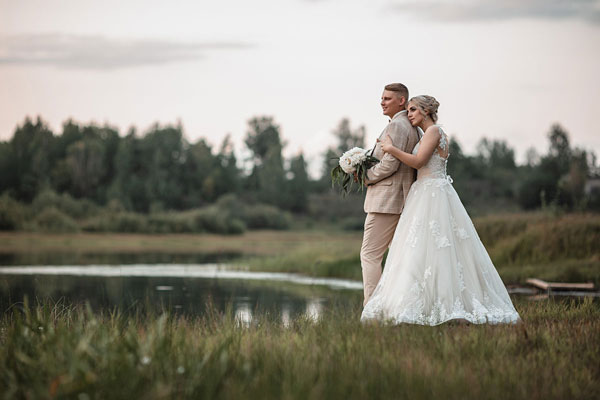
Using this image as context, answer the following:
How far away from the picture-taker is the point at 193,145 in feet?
219

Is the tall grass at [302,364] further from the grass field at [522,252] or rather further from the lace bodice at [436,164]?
the grass field at [522,252]

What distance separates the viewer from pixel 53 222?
4472 centimetres

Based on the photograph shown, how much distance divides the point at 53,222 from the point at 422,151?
130 ft

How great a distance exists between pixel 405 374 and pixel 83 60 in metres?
34.2

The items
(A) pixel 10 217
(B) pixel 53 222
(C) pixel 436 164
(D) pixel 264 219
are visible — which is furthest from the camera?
(D) pixel 264 219

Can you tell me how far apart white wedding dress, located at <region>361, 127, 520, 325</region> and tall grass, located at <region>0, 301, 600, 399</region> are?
0.75 metres

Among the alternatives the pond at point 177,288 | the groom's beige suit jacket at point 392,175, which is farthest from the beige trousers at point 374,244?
the pond at point 177,288

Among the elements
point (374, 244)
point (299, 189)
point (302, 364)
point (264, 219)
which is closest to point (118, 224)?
point (264, 219)

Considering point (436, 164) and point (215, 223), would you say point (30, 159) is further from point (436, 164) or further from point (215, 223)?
point (436, 164)

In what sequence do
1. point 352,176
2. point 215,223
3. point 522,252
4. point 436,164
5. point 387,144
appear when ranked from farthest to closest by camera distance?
point 215,223 < point 522,252 < point 352,176 < point 436,164 < point 387,144

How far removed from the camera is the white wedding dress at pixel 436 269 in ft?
24.8

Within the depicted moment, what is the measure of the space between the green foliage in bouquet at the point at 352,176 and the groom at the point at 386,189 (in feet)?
0.20

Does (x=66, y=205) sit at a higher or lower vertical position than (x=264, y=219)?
higher

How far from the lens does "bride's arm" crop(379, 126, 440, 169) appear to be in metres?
7.87
